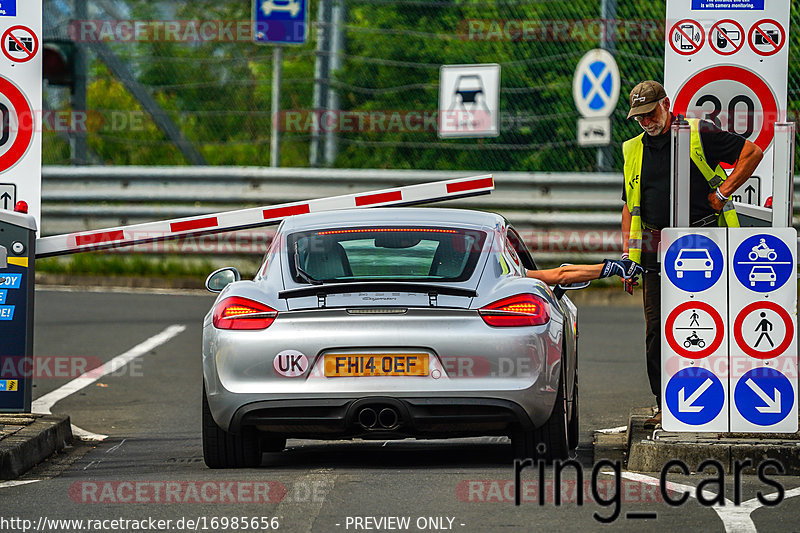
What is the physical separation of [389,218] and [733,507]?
2.52 m

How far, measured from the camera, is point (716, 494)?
22.0ft

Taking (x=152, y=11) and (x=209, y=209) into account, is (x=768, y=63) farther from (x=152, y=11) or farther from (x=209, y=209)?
(x=152, y=11)

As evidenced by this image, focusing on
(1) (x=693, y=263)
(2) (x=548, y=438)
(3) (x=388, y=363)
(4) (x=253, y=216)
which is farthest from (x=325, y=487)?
(4) (x=253, y=216)

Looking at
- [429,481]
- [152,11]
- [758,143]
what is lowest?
[429,481]

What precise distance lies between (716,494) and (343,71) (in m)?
13.1

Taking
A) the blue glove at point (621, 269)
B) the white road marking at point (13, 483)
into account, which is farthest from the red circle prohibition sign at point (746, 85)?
the white road marking at point (13, 483)

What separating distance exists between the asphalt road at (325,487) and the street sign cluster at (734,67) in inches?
75.1

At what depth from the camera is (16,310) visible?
8.84 m

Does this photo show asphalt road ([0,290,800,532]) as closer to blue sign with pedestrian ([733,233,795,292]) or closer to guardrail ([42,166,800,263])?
blue sign with pedestrian ([733,233,795,292])

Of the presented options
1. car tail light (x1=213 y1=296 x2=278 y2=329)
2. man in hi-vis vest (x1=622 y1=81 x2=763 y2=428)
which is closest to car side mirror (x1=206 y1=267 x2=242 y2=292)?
car tail light (x1=213 y1=296 x2=278 y2=329)

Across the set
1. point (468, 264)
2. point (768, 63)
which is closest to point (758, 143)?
point (768, 63)

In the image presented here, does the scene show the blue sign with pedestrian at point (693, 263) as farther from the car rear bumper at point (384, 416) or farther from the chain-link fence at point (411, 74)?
the chain-link fence at point (411, 74)

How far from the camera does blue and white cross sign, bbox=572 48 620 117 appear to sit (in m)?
17.8

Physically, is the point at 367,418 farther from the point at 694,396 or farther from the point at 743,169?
the point at 743,169
